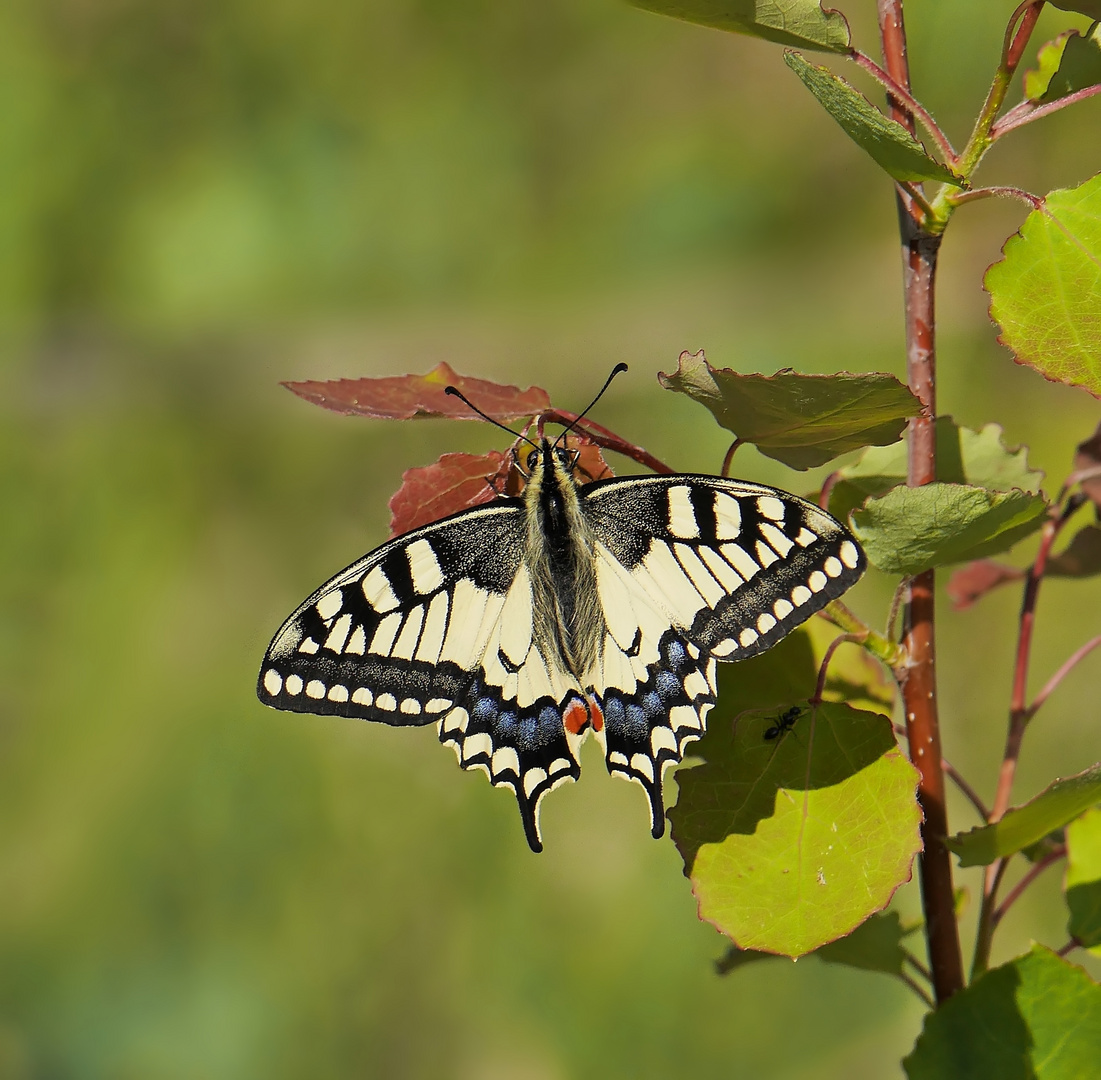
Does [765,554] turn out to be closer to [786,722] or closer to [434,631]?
[786,722]

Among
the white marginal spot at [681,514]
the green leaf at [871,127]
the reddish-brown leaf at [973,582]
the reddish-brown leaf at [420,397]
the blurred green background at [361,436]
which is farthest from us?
the blurred green background at [361,436]

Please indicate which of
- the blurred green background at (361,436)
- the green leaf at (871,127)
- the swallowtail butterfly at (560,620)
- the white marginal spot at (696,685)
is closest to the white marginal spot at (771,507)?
the swallowtail butterfly at (560,620)

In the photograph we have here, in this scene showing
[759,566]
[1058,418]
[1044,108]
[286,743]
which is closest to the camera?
[1044,108]

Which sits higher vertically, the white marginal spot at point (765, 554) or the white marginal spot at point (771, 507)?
the white marginal spot at point (771, 507)

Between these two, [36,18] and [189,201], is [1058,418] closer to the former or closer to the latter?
[189,201]

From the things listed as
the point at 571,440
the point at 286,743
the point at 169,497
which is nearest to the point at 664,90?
the point at 169,497

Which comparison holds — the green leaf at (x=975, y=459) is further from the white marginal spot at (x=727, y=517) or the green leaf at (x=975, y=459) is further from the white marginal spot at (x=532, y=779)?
the white marginal spot at (x=532, y=779)
